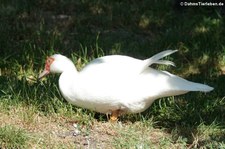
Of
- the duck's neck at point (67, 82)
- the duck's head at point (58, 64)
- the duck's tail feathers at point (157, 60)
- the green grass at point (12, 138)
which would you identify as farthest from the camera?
the duck's head at point (58, 64)

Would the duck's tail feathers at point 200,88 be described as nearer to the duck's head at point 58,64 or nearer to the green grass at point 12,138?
the duck's head at point 58,64

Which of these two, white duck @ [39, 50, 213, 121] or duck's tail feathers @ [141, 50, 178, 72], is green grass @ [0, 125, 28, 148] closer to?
white duck @ [39, 50, 213, 121]

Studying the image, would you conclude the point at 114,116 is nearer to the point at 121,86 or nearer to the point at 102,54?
the point at 121,86

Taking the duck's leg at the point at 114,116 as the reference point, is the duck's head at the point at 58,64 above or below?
above

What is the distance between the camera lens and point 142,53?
25.1 feet

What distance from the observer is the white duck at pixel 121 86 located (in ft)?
17.4

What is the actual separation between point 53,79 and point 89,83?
1015 mm

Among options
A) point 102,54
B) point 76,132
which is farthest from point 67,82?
point 102,54

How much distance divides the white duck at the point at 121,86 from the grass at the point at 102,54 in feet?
0.70

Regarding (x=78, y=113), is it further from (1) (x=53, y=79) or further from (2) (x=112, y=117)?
(1) (x=53, y=79)

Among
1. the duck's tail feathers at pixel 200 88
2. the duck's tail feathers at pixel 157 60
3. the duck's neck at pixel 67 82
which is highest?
the duck's tail feathers at pixel 157 60

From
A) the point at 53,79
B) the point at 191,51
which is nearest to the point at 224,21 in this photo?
the point at 191,51

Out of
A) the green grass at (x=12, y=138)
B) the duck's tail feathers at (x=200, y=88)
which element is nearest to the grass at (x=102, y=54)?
the green grass at (x=12, y=138)

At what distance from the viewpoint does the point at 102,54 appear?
7.21 m
